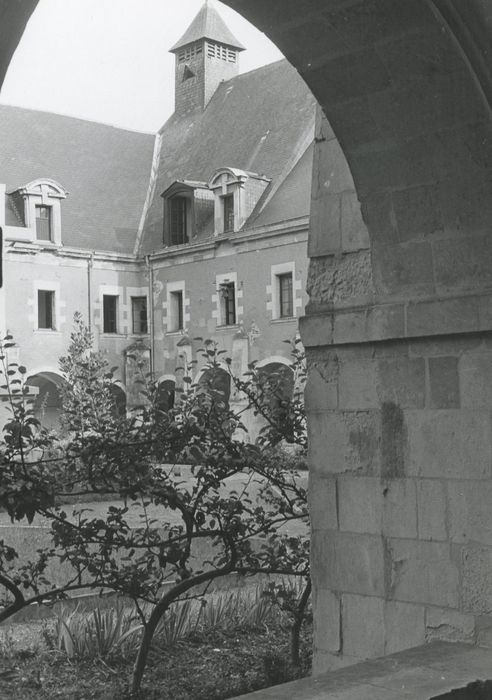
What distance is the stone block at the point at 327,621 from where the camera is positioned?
169 inches

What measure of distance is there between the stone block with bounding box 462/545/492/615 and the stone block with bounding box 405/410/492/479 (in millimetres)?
300

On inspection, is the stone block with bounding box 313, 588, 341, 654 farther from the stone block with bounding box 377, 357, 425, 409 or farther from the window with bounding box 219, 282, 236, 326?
the window with bounding box 219, 282, 236, 326

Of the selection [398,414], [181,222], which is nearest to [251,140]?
[181,222]

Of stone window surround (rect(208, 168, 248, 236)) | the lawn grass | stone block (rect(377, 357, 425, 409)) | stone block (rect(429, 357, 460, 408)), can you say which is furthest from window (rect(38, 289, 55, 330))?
stone block (rect(429, 357, 460, 408))

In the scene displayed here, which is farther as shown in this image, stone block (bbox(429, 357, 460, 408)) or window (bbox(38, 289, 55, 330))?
window (bbox(38, 289, 55, 330))

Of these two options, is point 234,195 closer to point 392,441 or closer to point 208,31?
point 208,31

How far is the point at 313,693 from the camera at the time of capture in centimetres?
298

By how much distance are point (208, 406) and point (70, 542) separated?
1.01 meters

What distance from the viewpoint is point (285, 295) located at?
2511 cm

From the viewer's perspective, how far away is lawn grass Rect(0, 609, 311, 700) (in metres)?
5.34

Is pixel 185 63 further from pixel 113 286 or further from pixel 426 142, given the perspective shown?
pixel 426 142

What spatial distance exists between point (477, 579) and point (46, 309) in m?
24.2

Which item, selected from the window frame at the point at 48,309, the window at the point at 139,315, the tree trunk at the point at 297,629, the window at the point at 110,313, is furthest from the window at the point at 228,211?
the tree trunk at the point at 297,629

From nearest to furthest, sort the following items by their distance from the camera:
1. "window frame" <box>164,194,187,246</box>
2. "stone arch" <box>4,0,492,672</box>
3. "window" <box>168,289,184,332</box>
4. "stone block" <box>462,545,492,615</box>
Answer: "stone arch" <box>4,0,492,672</box>
"stone block" <box>462,545,492,615</box>
"window frame" <box>164,194,187,246</box>
"window" <box>168,289,184,332</box>
